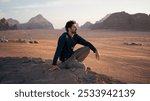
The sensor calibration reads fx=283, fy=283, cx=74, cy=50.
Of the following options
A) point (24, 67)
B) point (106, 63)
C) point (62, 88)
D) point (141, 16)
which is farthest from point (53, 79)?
point (141, 16)

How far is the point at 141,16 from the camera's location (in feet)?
177

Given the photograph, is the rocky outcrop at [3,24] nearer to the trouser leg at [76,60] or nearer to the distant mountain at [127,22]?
the distant mountain at [127,22]

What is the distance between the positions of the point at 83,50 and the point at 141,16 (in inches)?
1958

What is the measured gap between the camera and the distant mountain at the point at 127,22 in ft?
160

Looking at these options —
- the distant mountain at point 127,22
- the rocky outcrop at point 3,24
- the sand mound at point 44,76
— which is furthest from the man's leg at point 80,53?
the distant mountain at point 127,22

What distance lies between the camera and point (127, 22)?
52.2 meters

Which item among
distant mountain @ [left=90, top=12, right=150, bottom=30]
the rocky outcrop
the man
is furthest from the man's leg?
distant mountain @ [left=90, top=12, right=150, bottom=30]

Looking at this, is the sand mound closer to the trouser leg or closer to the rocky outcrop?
the trouser leg

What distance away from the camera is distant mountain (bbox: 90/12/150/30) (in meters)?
48.7

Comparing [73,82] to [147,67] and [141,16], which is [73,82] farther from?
[141,16]

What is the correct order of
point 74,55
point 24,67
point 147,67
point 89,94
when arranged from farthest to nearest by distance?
1. point 147,67
2. point 24,67
3. point 74,55
4. point 89,94

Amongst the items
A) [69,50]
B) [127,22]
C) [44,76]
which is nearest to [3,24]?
[127,22]

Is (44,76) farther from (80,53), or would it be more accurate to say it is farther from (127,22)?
(127,22)

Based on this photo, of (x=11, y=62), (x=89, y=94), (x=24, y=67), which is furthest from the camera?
(x=11, y=62)
